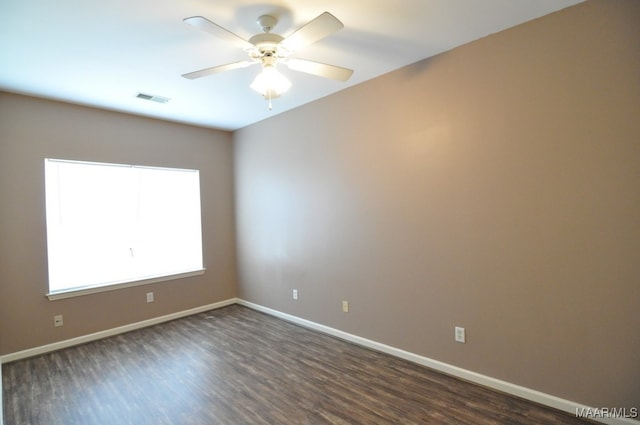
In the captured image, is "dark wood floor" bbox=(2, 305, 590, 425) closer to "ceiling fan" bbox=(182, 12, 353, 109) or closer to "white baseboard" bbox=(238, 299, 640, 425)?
"white baseboard" bbox=(238, 299, 640, 425)

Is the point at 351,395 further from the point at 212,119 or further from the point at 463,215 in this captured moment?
the point at 212,119

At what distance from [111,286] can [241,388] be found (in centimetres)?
229

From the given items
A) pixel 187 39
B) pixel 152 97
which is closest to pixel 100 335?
pixel 152 97

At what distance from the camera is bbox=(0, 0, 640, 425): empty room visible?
78.4 inches

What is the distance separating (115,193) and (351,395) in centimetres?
358

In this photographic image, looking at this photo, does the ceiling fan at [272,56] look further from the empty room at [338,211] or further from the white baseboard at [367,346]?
the white baseboard at [367,346]

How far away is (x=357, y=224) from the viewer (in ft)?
10.8

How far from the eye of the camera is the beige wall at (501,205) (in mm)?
1938

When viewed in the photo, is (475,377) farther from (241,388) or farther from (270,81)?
(270,81)

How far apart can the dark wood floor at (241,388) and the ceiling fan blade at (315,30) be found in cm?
244

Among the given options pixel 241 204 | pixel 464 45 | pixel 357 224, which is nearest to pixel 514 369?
pixel 357 224

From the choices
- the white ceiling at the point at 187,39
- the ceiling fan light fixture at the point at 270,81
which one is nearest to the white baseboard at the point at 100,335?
the white ceiling at the point at 187,39

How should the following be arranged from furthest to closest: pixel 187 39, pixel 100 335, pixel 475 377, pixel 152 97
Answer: pixel 100 335, pixel 152 97, pixel 475 377, pixel 187 39

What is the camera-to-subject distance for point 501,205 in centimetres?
237
